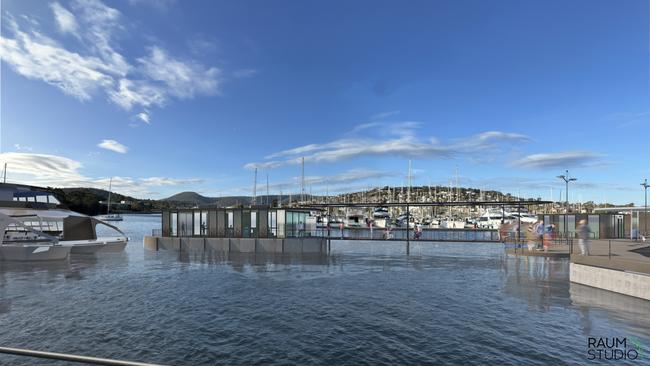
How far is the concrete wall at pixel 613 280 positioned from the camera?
17.8 metres

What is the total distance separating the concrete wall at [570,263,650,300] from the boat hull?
41.0 meters

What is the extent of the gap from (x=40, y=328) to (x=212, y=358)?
753 centimetres

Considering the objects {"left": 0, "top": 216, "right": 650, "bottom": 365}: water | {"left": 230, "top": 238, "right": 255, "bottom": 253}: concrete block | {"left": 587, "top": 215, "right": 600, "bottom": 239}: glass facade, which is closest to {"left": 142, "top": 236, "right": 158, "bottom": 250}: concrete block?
{"left": 230, "top": 238, "right": 255, "bottom": 253}: concrete block

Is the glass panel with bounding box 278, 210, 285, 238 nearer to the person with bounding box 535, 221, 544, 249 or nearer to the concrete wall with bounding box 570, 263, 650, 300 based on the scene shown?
the person with bounding box 535, 221, 544, 249

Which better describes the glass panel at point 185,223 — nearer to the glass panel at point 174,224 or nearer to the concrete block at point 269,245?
the glass panel at point 174,224

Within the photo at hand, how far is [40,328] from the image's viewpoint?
14039mm

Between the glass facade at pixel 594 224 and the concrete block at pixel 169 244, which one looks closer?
the glass facade at pixel 594 224

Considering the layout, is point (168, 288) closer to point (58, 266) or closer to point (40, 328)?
point (40, 328)

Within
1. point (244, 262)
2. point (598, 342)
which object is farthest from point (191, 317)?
point (244, 262)

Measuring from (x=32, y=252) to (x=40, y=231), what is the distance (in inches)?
266

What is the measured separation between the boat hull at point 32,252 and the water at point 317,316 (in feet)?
25.7

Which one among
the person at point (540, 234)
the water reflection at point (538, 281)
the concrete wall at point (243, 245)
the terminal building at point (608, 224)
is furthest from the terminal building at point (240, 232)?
the terminal building at point (608, 224)

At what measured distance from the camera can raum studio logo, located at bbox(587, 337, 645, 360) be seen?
1145cm

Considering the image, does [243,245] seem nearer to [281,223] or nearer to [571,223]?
[281,223]
